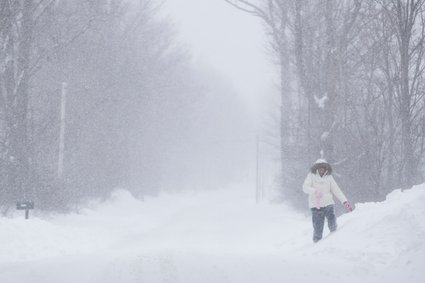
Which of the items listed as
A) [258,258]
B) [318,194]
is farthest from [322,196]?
[258,258]

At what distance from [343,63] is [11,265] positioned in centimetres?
Result: 1542

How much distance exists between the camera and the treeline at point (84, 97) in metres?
21.2

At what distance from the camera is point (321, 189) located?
527 inches

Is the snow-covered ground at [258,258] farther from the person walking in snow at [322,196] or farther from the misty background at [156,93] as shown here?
the misty background at [156,93]

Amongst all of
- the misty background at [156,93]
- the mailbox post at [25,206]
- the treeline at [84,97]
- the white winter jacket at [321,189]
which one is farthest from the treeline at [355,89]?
the mailbox post at [25,206]

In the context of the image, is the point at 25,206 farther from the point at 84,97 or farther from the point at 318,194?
the point at 84,97

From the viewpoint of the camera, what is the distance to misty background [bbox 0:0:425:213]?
60.2 ft

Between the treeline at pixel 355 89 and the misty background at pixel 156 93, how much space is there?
60mm

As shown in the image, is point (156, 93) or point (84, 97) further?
point (156, 93)

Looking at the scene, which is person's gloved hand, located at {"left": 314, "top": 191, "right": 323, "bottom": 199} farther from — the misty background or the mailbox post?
the mailbox post

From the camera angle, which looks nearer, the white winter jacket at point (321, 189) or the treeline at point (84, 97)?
the white winter jacket at point (321, 189)

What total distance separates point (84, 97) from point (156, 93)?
1262cm

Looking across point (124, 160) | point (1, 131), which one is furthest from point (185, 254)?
point (124, 160)

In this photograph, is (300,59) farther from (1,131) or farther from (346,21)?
(1,131)
